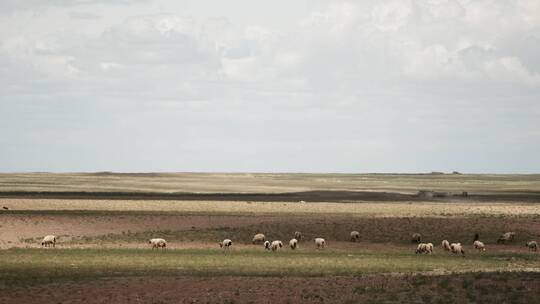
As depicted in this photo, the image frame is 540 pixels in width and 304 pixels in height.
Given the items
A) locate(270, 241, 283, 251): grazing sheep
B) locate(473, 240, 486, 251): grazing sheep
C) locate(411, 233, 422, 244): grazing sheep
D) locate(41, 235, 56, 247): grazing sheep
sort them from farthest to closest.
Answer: locate(411, 233, 422, 244): grazing sheep < locate(473, 240, 486, 251): grazing sheep < locate(41, 235, 56, 247): grazing sheep < locate(270, 241, 283, 251): grazing sheep

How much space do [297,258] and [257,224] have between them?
18.7 meters

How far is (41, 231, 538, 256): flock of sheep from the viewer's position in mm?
51281

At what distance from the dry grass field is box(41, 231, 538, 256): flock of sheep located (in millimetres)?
593

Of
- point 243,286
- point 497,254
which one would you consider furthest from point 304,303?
point 497,254

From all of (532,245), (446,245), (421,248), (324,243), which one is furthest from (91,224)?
(532,245)

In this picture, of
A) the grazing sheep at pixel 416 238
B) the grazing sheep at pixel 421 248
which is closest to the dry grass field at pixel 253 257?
the grazing sheep at pixel 421 248

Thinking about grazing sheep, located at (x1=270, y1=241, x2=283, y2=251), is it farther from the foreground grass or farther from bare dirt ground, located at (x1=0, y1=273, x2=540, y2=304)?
bare dirt ground, located at (x1=0, y1=273, x2=540, y2=304)

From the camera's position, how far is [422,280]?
31.9 m

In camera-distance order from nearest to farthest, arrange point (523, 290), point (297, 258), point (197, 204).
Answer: point (523, 290) < point (297, 258) < point (197, 204)

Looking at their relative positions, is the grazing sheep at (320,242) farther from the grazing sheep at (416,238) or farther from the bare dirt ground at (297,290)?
the bare dirt ground at (297,290)

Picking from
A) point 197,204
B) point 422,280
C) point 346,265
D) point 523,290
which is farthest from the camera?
point 197,204

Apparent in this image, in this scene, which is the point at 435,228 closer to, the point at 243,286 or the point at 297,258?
the point at 297,258

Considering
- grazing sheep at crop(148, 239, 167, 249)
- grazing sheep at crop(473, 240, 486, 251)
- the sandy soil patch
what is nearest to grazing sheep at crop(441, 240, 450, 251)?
grazing sheep at crop(473, 240, 486, 251)

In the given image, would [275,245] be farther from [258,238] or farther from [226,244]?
[258,238]
